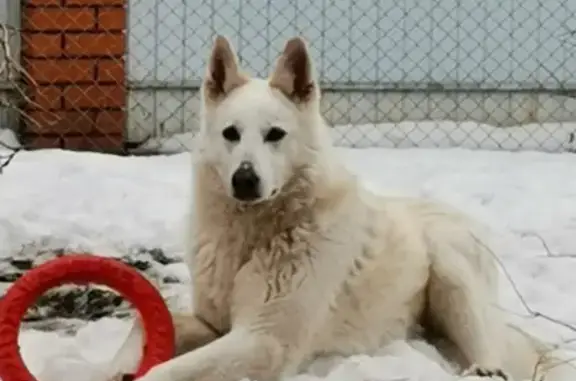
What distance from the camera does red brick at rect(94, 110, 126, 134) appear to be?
5.98m

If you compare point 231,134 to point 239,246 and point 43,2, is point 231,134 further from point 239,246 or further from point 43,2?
point 43,2

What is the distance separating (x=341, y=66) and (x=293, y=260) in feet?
11.0

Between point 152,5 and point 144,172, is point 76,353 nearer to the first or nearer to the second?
point 144,172

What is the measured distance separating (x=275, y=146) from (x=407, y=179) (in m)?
2.49

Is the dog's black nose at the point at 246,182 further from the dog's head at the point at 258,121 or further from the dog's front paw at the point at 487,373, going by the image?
the dog's front paw at the point at 487,373

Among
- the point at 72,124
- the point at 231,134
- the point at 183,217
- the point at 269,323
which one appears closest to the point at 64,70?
the point at 72,124

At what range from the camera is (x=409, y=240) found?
3.30 m

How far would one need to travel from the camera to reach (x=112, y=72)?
599 centimetres

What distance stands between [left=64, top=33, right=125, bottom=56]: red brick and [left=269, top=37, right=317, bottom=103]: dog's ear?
118 inches

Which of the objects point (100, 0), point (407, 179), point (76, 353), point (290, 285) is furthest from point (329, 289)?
point (100, 0)

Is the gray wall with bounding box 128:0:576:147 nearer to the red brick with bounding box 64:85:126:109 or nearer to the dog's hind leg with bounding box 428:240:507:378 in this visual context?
the red brick with bounding box 64:85:126:109

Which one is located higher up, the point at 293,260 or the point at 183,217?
the point at 293,260

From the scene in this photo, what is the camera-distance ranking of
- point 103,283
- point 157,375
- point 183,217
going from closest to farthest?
point 157,375 < point 103,283 < point 183,217

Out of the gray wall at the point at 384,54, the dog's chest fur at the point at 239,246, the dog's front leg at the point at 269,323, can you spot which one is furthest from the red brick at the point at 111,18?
the dog's front leg at the point at 269,323
